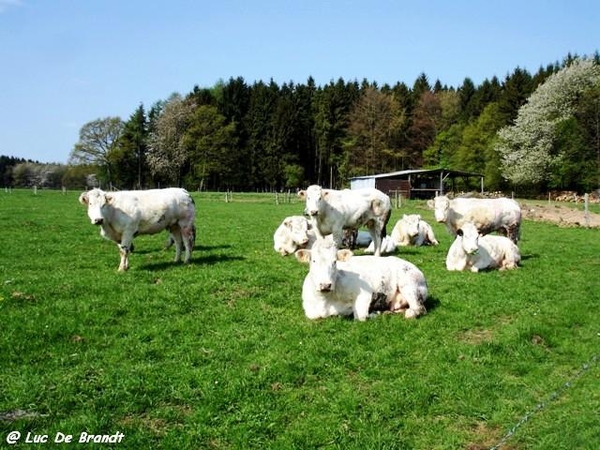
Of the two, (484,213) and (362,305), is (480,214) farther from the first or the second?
(362,305)

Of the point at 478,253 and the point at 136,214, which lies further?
the point at 478,253

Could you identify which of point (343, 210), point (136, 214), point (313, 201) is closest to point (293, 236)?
point (343, 210)

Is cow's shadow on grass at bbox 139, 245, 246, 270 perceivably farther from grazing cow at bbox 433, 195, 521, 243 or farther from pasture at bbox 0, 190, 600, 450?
grazing cow at bbox 433, 195, 521, 243

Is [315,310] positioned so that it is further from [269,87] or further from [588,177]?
[269,87]

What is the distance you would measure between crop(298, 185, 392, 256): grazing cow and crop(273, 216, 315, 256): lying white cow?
1.19m

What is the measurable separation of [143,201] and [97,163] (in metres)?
85.9

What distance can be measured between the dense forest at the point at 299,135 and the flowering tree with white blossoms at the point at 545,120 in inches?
244

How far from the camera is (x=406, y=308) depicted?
9.95 metres

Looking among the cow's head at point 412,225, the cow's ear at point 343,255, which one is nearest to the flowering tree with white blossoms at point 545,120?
the cow's head at point 412,225

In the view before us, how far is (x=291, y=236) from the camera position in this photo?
54.7ft

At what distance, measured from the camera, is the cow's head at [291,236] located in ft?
54.1

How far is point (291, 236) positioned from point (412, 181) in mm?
56904

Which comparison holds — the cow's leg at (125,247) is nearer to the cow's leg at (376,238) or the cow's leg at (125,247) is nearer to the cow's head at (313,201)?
the cow's head at (313,201)

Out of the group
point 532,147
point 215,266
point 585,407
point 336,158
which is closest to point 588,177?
point 532,147
